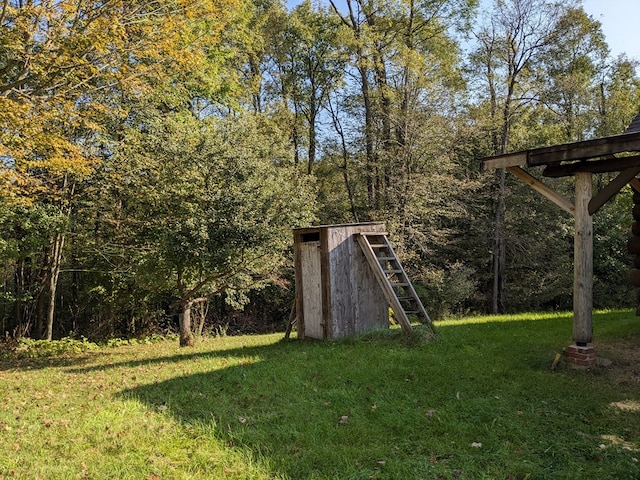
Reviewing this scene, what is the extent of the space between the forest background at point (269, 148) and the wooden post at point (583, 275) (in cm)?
509

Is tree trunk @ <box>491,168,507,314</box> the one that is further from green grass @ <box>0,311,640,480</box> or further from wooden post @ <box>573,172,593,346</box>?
wooden post @ <box>573,172,593,346</box>

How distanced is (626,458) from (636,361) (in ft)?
10.8

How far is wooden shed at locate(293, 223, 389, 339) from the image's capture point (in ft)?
25.7

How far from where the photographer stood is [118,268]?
37.7ft

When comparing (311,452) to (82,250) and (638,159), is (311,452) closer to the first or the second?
(638,159)

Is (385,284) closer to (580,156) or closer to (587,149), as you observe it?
(580,156)

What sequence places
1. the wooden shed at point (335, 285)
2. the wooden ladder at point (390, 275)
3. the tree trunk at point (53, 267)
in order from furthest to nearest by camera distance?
the tree trunk at point (53, 267) < the wooden shed at point (335, 285) < the wooden ladder at point (390, 275)

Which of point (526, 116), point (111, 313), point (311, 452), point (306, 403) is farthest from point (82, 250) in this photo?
point (526, 116)

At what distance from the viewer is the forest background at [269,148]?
24.8 feet

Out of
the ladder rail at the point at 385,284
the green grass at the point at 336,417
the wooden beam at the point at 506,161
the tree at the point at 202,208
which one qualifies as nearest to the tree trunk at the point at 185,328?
the tree at the point at 202,208

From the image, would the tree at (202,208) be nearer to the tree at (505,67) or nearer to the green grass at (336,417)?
the green grass at (336,417)

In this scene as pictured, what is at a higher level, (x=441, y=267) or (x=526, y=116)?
(x=526, y=116)

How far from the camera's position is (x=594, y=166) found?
591 centimetres

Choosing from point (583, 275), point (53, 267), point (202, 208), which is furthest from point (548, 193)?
point (53, 267)
